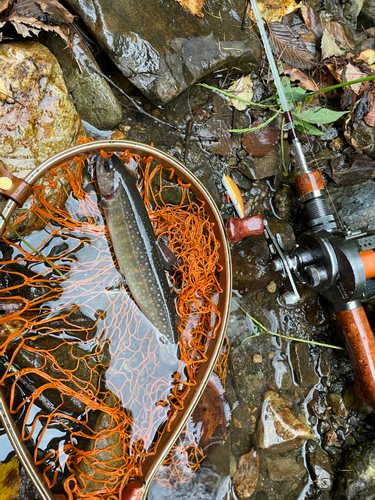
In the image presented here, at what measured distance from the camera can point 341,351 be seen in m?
3.54

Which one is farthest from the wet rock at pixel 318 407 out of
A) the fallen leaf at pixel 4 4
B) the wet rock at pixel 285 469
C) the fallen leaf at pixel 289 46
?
the fallen leaf at pixel 4 4

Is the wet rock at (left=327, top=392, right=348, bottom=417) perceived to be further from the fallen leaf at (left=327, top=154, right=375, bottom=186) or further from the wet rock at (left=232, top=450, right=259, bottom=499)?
the fallen leaf at (left=327, top=154, right=375, bottom=186)

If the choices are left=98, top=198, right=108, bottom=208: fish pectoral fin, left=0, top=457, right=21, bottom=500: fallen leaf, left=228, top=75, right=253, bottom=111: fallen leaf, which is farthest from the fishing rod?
left=0, top=457, right=21, bottom=500: fallen leaf

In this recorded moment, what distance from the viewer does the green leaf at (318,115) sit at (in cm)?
323

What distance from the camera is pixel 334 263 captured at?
104 inches

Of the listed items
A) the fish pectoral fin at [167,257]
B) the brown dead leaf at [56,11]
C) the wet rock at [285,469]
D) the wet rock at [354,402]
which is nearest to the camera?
the brown dead leaf at [56,11]

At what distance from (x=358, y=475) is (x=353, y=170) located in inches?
114

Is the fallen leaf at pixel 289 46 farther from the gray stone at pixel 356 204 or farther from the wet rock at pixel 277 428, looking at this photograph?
the wet rock at pixel 277 428

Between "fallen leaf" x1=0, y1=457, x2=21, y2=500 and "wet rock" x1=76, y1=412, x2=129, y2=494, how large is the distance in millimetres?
414

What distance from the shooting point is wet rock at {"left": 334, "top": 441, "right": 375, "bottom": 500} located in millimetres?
3090

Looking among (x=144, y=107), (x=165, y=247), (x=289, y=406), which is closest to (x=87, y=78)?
(x=144, y=107)

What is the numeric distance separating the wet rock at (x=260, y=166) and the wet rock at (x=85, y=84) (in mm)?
1279

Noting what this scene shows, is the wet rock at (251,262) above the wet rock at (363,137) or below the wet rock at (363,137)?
below

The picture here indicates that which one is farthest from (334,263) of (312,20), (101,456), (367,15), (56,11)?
(367,15)
